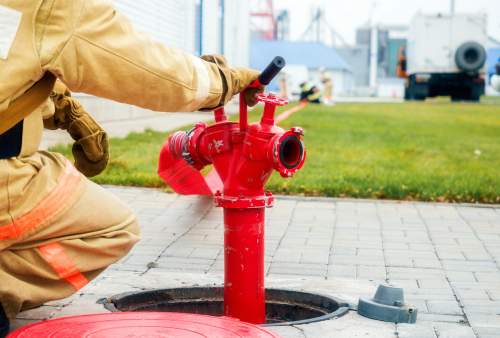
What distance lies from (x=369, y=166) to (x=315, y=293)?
4.44 meters

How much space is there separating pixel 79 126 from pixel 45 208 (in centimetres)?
57

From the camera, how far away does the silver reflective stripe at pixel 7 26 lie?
1.66 metres

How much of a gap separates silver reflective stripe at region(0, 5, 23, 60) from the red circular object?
30.7 inches

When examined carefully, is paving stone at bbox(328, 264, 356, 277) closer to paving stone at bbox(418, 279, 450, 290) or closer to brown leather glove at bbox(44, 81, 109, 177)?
paving stone at bbox(418, 279, 450, 290)

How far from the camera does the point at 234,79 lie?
82.6 inches

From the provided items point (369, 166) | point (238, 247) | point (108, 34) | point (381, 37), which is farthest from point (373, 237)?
point (381, 37)

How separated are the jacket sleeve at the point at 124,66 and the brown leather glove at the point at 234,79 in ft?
0.05

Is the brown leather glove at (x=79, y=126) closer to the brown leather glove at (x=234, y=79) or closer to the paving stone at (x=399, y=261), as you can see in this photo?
the brown leather glove at (x=234, y=79)

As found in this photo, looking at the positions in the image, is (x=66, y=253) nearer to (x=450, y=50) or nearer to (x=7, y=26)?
(x=7, y=26)

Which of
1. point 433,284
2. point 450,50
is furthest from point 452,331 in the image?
point 450,50

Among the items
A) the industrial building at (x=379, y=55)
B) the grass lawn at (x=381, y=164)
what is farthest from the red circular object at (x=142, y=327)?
the industrial building at (x=379, y=55)

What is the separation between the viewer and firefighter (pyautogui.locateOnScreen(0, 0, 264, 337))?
5.53 feet

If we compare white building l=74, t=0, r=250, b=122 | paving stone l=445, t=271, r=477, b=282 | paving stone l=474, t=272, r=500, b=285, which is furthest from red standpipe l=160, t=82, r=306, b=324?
white building l=74, t=0, r=250, b=122

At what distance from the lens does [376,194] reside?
213 inches
